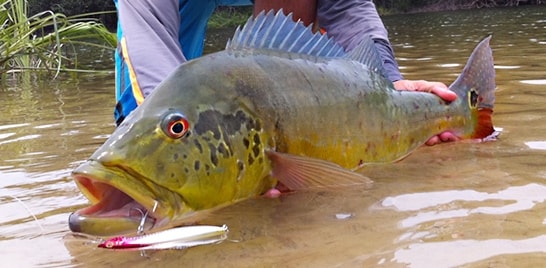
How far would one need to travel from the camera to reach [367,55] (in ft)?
8.61

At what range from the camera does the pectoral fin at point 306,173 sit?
6.58ft

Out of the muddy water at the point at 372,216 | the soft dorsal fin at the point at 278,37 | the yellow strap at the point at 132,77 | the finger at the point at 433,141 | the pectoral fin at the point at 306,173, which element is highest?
the soft dorsal fin at the point at 278,37

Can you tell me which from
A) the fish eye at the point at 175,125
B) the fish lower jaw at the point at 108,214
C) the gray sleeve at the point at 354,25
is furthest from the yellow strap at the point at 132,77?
the gray sleeve at the point at 354,25

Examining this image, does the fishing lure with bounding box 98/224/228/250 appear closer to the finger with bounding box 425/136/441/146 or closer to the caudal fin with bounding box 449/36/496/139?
the finger with bounding box 425/136/441/146

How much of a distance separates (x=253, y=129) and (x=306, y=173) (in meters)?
0.22

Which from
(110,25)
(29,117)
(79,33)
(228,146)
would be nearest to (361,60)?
(228,146)

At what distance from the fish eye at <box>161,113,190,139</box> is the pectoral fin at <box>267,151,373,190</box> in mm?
319

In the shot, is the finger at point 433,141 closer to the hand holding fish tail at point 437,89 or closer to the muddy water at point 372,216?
the muddy water at point 372,216

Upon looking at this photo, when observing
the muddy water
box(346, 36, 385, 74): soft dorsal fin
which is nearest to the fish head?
the muddy water

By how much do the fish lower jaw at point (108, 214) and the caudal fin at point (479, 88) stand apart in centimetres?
166

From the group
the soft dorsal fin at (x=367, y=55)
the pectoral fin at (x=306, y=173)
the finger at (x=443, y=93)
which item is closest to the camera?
the pectoral fin at (x=306, y=173)

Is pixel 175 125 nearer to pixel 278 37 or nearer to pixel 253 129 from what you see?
pixel 253 129

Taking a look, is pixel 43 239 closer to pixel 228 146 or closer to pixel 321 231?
pixel 228 146

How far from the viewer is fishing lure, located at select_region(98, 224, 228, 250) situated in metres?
1.62
